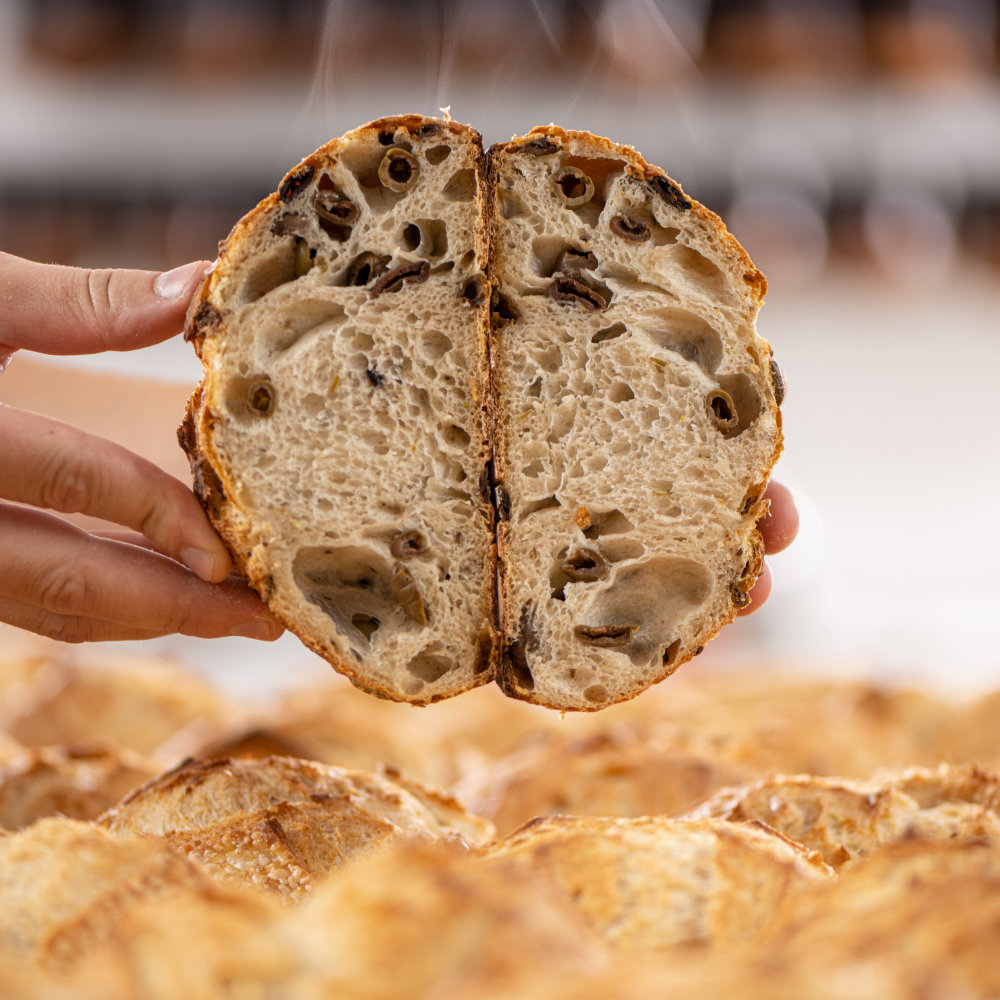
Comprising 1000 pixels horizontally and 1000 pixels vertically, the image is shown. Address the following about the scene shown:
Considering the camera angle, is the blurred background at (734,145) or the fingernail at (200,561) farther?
the blurred background at (734,145)

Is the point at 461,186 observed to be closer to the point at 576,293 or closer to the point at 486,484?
the point at 576,293

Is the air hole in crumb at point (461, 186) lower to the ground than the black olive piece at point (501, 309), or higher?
higher

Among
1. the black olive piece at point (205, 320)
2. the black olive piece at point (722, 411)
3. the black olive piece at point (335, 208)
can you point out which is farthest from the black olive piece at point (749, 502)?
the black olive piece at point (205, 320)

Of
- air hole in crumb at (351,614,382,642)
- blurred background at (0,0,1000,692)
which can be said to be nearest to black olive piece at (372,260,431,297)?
air hole in crumb at (351,614,382,642)

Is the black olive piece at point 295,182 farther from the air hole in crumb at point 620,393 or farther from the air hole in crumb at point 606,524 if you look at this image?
the air hole in crumb at point 606,524

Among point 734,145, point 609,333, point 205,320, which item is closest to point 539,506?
point 609,333

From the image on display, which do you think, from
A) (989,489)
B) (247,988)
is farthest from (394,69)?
(989,489)

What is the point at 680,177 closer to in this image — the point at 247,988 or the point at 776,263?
the point at 247,988
